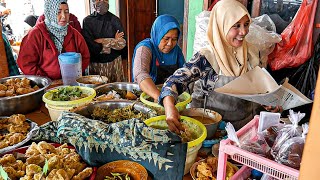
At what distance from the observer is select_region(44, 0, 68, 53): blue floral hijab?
2.73m

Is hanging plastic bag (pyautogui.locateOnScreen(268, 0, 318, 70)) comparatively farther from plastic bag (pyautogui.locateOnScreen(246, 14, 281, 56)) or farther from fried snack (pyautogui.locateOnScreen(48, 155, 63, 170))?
fried snack (pyautogui.locateOnScreen(48, 155, 63, 170))

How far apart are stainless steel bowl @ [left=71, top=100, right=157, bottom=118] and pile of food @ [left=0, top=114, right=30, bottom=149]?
1.06ft

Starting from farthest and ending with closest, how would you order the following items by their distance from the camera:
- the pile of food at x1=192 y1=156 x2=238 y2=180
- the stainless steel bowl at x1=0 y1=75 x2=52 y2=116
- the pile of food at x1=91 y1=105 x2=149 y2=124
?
the stainless steel bowl at x1=0 y1=75 x2=52 y2=116
the pile of food at x1=91 y1=105 x2=149 y2=124
the pile of food at x1=192 y1=156 x2=238 y2=180

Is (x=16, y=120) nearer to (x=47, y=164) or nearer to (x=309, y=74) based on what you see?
(x=47, y=164)

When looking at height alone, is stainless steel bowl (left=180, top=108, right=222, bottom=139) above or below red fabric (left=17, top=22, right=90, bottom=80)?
below

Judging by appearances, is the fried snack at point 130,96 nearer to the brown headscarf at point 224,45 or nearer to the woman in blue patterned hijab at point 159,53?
the woman in blue patterned hijab at point 159,53

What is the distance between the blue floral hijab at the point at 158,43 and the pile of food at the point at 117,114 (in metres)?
0.79

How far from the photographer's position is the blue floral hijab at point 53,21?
2730 millimetres

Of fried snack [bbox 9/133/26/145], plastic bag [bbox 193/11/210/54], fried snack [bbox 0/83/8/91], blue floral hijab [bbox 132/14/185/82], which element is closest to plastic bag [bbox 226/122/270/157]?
fried snack [bbox 9/133/26/145]

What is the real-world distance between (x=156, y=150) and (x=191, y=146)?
0.17m

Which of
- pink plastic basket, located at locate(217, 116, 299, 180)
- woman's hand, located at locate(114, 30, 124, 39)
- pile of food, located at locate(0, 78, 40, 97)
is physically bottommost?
pile of food, located at locate(0, 78, 40, 97)

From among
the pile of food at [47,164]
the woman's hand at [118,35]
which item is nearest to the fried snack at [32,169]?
the pile of food at [47,164]

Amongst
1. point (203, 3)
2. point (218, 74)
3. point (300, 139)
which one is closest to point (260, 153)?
point (300, 139)

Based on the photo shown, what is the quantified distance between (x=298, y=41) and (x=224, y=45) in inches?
39.5
